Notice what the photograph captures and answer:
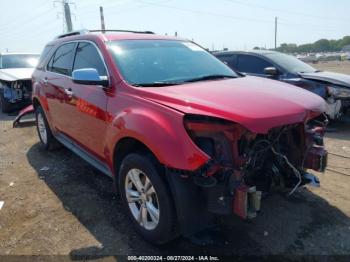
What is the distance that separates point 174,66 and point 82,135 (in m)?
1.42

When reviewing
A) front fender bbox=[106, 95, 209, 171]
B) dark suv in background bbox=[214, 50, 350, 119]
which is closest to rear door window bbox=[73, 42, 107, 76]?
front fender bbox=[106, 95, 209, 171]

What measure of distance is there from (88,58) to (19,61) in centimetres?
775

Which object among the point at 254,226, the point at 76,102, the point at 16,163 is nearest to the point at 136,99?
the point at 76,102

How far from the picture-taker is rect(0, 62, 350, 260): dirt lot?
10.1ft

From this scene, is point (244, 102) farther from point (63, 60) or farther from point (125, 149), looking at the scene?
point (63, 60)

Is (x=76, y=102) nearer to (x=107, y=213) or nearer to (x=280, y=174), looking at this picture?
(x=107, y=213)

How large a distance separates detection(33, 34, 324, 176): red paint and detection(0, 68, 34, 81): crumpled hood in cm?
590

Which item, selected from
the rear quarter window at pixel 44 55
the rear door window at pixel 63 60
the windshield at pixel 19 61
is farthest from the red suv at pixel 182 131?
the windshield at pixel 19 61

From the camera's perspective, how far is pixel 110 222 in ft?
11.6

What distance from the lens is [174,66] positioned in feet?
12.3

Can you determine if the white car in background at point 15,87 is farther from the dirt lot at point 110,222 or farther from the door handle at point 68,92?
the door handle at point 68,92

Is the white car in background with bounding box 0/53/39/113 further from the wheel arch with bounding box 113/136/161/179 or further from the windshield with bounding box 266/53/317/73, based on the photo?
the wheel arch with bounding box 113/136/161/179

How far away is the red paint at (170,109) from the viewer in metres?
2.57

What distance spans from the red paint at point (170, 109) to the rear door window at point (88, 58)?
103 mm
